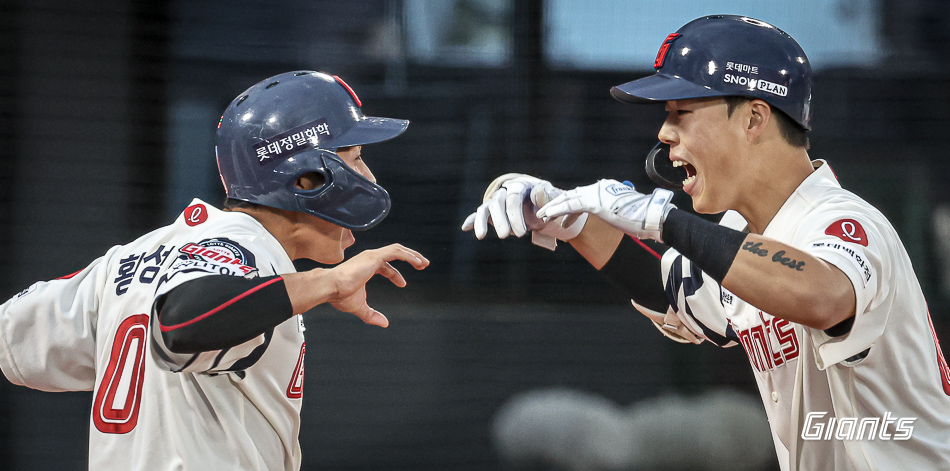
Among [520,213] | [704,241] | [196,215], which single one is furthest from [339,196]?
[704,241]

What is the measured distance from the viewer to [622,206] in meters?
1.79

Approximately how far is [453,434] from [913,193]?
265 cm

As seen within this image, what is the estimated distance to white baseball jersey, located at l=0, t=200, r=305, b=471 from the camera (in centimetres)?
162

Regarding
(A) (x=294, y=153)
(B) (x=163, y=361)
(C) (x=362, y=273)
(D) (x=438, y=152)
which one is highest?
(A) (x=294, y=153)

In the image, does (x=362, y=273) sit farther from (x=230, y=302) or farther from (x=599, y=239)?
(x=599, y=239)

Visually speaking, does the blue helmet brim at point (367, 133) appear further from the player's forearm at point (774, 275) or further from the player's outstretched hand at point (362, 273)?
the player's forearm at point (774, 275)

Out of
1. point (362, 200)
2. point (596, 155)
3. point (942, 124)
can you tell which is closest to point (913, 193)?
point (942, 124)

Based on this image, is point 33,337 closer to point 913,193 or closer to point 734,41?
point 734,41

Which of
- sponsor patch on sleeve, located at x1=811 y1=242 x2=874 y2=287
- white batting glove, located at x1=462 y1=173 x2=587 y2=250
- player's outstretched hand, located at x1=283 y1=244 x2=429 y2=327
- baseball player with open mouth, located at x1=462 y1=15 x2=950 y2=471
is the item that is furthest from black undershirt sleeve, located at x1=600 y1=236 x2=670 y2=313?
player's outstretched hand, located at x1=283 y1=244 x2=429 y2=327

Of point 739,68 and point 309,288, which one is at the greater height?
point 739,68

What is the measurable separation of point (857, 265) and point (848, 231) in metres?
0.12

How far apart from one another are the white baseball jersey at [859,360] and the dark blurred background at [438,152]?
75.7 inches

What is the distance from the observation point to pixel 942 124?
13.4ft

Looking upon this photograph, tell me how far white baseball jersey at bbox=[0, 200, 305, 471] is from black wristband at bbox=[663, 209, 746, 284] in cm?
88
